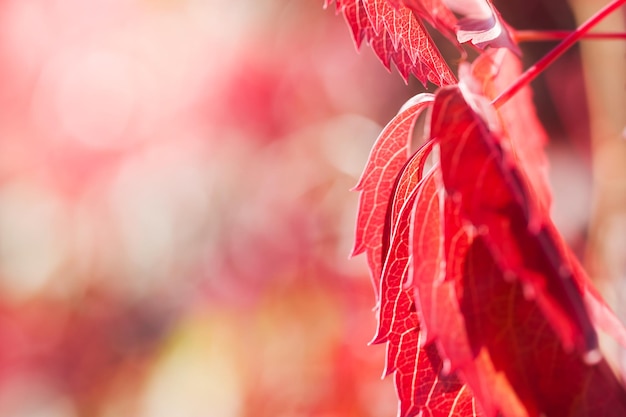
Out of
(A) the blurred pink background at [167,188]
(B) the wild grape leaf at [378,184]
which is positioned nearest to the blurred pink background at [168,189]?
(A) the blurred pink background at [167,188]

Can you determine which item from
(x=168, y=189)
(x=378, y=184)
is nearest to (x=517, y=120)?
(x=378, y=184)

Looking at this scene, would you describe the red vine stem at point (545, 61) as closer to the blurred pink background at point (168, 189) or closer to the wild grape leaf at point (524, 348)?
the wild grape leaf at point (524, 348)

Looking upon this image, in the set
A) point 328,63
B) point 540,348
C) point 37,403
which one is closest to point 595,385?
point 540,348

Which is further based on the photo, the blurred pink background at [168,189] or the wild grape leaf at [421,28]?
the blurred pink background at [168,189]

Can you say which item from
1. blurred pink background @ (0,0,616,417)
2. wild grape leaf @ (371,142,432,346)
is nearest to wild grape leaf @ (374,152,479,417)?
wild grape leaf @ (371,142,432,346)

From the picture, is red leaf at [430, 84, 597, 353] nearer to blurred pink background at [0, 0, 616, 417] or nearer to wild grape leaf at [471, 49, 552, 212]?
wild grape leaf at [471, 49, 552, 212]
